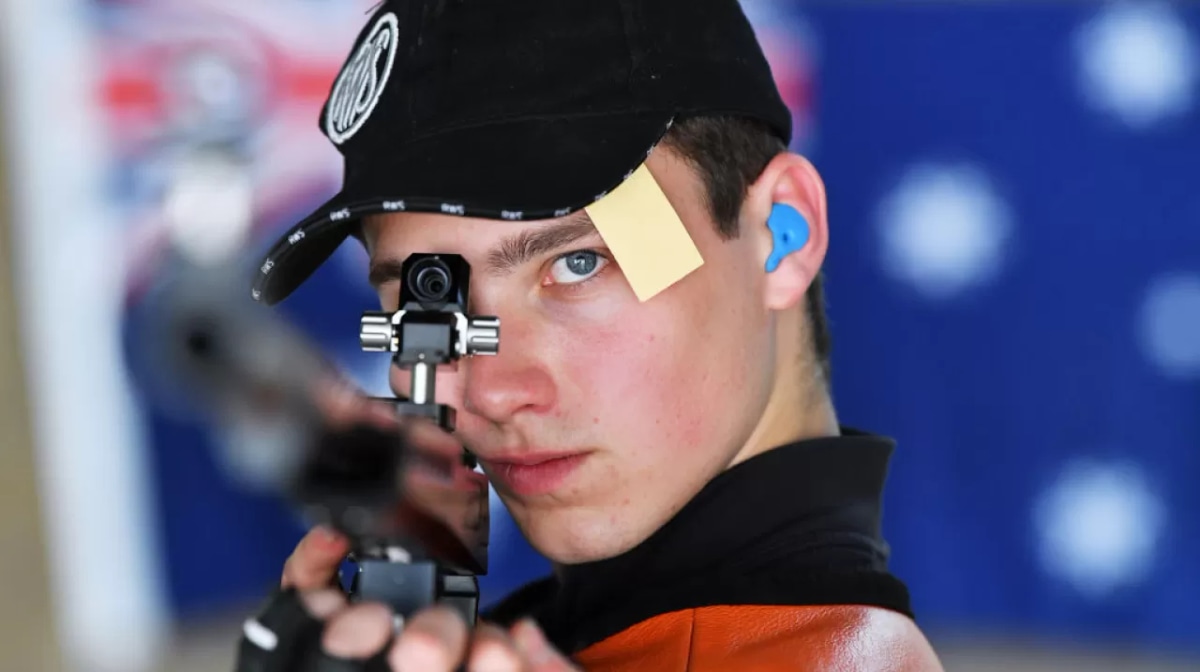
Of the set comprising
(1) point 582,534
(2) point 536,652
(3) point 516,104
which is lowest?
(1) point 582,534

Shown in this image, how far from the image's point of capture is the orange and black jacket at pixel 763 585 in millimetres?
1129

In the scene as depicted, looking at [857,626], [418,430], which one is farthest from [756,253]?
[418,430]

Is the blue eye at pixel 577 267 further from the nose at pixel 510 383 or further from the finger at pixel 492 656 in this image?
the finger at pixel 492 656

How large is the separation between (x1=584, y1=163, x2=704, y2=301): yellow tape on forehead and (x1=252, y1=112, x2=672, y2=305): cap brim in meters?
0.05

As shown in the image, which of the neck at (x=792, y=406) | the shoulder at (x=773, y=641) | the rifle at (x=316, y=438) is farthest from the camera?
the neck at (x=792, y=406)

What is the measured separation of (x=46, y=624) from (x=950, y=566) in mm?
1844

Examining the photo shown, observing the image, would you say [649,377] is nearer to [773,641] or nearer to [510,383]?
[510,383]

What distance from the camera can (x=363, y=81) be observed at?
1.42 metres

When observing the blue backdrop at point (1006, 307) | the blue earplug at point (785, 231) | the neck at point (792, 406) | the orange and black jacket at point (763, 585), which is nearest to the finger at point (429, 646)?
the orange and black jacket at point (763, 585)

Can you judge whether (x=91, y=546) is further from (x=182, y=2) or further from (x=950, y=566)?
(x=950, y=566)

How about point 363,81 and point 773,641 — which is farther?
point 363,81

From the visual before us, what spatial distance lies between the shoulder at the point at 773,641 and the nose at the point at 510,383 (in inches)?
8.9

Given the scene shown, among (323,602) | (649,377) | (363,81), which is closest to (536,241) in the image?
(649,377)

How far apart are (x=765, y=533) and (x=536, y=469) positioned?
0.22 meters
